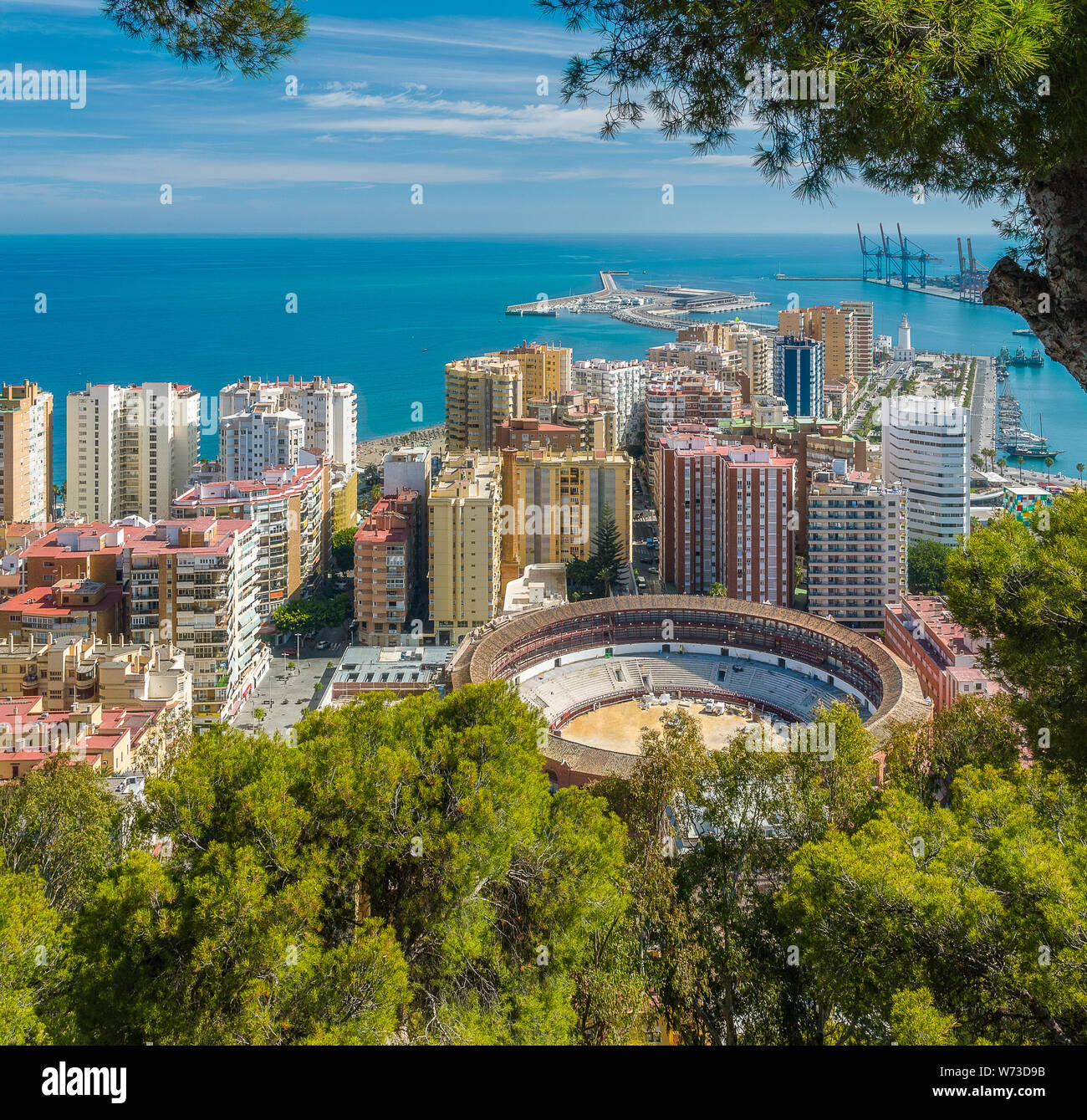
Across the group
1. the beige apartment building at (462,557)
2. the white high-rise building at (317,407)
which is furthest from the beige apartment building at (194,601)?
the white high-rise building at (317,407)

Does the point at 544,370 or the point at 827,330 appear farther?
the point at 827,330

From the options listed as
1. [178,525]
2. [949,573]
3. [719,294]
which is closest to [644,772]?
[949,573]

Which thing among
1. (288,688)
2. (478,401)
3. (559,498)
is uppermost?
(478,401)

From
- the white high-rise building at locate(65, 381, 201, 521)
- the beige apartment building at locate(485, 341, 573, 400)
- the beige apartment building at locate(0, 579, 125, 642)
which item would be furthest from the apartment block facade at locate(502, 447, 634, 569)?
the beige apartment building at locate(485, 341, 573, 400)

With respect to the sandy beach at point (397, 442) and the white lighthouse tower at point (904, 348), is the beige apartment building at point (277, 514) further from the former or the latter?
the white lighthouse tower at point (904, 348)

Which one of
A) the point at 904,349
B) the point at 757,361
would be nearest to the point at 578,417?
the point at 757,361

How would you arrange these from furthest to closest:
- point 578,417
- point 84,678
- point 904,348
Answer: point 904,348 < point 578,417 < point 84,678

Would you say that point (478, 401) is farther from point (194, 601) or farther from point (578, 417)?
point (194, 601)
